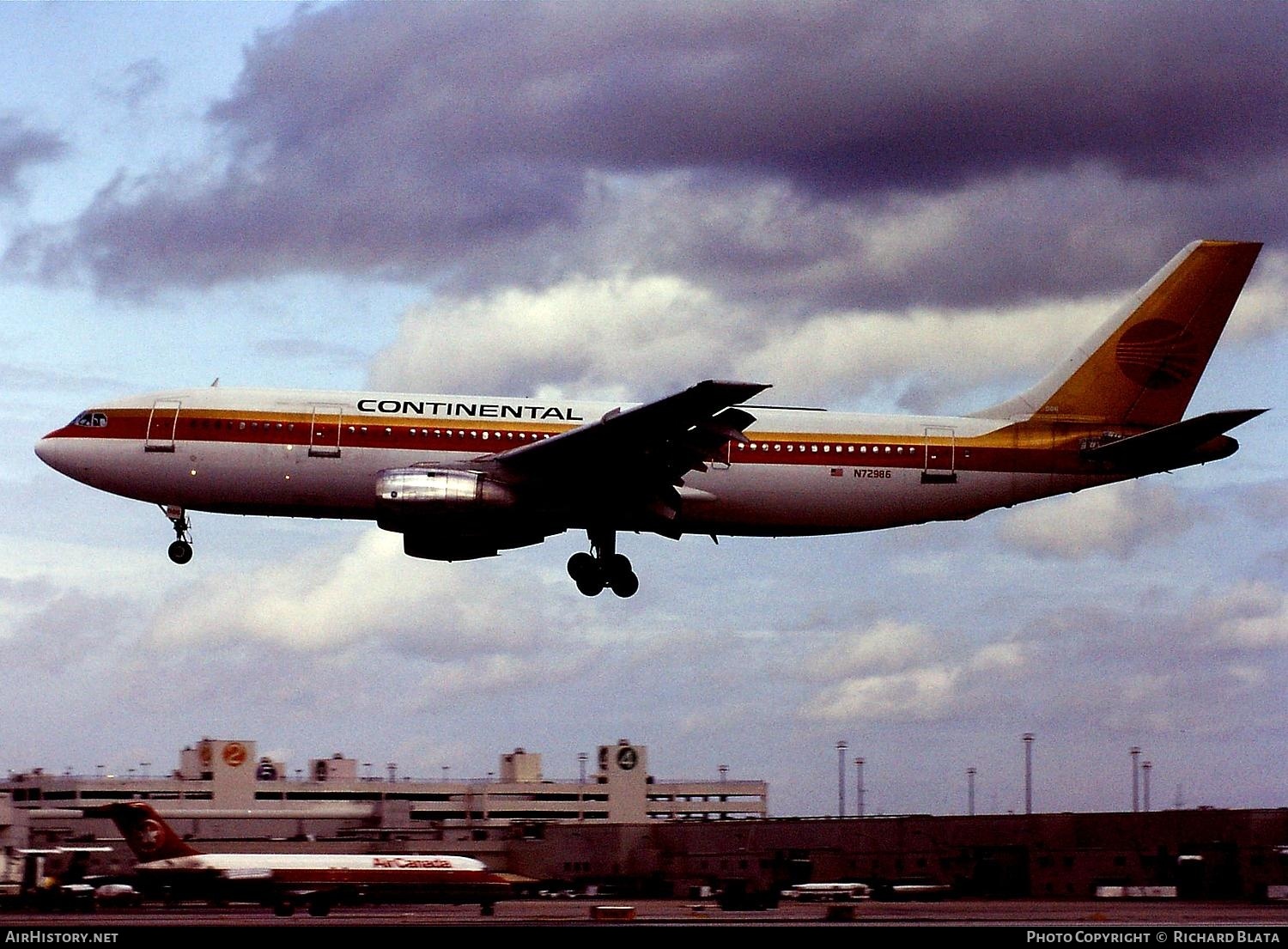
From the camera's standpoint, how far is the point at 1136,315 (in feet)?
176

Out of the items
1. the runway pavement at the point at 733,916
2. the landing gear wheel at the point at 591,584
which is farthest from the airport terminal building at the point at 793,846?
the landing gear wheel at the point at 591,584

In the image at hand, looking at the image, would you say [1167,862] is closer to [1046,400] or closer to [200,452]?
[1046,400]

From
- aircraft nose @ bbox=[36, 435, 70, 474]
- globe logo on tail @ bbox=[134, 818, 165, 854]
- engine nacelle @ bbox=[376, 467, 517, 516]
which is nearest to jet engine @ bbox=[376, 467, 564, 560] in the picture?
engine nacelle @ bbox=[376, 467, 517, 516]

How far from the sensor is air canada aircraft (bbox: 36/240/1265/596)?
46.8 metres

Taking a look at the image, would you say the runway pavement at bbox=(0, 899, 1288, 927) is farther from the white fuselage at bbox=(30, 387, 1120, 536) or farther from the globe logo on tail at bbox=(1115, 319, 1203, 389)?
the globe logo on tail at bbox=(1115, 319, 1203, 389)

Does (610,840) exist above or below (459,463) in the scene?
below

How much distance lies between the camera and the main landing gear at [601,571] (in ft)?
166

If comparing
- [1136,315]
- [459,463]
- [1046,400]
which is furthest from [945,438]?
[459,463]

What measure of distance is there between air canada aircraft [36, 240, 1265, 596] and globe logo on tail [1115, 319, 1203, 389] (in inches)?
23.5

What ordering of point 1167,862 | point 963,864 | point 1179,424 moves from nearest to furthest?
point 1179,424 → point 1167,862 → point 963,864

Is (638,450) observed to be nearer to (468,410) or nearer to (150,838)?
(468,410)

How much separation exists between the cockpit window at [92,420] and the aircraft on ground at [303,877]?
12.5m

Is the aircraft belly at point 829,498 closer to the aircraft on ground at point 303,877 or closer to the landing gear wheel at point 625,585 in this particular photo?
the landing gear wheel at point 625,585

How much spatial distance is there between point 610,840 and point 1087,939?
4239 cm
